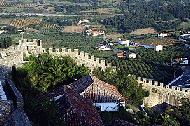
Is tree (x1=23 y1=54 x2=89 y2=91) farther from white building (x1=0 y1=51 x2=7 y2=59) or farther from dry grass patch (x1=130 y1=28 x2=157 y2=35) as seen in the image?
dry grass patch (x1=130 y1=28 x2=157 y2=35)

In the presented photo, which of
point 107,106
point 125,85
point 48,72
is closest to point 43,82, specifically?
point 48,72

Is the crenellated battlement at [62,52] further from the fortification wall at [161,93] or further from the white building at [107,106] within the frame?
the white building at [107,106]

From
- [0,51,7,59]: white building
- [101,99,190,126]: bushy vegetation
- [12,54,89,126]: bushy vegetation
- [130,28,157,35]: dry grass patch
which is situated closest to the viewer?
[12,54,89,126]: bushy vegetation

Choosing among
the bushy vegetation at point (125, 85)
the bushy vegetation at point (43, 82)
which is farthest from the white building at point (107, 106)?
the bushy vegetation at point (125, 85)

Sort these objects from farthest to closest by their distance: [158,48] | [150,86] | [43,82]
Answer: [158,48] → [150,86] → [43,82]

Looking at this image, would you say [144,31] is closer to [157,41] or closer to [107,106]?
[157,41]

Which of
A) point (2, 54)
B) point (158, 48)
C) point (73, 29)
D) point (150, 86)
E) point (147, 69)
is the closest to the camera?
point (2, 54)

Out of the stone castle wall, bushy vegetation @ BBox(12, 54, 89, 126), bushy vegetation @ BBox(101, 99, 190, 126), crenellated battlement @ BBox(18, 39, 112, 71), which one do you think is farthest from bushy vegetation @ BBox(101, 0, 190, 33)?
bushy vegetation @ BBox(101, 99, 190, 126)

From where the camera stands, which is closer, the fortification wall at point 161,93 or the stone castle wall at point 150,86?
the stone castle wall at point 150,86

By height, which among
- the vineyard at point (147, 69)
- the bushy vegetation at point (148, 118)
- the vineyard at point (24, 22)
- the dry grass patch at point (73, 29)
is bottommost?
the dry grass patch at point (73, 29)

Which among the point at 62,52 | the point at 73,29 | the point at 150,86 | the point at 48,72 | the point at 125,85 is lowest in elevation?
the point at 73,29

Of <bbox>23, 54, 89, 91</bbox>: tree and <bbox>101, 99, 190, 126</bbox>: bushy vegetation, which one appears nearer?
<bbox>101, 99, 190, 126</bbox>: bushy vegetation
